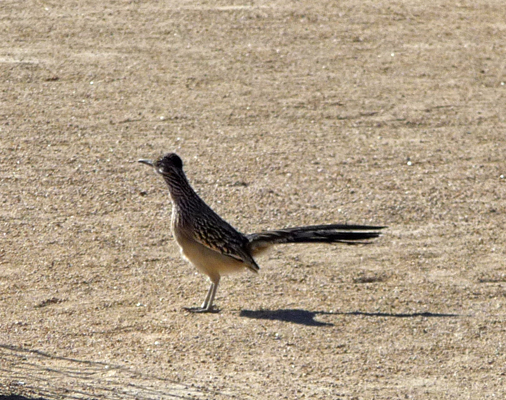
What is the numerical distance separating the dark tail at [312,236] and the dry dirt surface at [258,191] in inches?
17.6

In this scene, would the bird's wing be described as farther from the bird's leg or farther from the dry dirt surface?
the dry dirt surface

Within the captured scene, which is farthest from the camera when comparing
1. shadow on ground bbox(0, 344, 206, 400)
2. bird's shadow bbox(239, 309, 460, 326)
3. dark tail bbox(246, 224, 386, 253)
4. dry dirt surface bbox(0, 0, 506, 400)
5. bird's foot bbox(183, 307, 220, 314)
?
dark tail bbox(246, 224, 386, 253)

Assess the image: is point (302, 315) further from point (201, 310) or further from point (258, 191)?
point (258, 191)

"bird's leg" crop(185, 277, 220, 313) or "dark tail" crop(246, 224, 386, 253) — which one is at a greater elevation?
"dark tail" crop(246, 224, 386, 253)

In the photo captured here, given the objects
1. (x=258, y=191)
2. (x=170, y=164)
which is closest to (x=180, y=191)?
(x=170, y=164)

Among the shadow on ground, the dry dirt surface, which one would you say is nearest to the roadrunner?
the dry dirt surface

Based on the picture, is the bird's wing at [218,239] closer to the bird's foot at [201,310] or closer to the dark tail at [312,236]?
the dark tail at [312,236]

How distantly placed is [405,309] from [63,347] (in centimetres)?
273

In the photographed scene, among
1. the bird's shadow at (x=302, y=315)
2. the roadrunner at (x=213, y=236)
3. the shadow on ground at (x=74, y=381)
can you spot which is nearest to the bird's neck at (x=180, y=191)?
the roadrunner at (x=213, y=236)

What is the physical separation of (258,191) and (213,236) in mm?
2355

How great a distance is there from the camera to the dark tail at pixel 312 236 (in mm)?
7633

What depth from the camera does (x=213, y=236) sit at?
296 inches

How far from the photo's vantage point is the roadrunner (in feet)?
24.6

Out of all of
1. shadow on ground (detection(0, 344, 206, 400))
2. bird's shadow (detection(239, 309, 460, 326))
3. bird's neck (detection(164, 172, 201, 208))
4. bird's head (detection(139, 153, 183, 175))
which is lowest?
bird's shadow (detection(239, 309, 460, 326))
